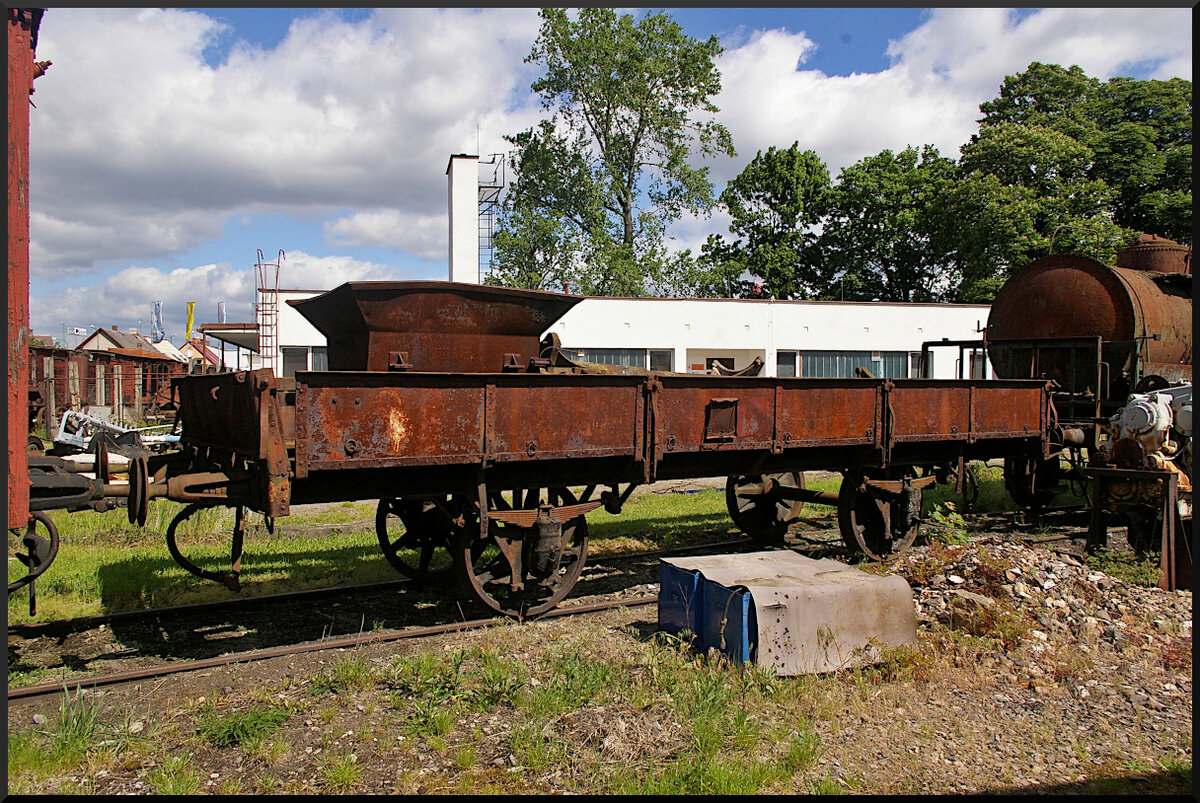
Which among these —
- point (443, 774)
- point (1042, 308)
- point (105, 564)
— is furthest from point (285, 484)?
point (1042, 308)

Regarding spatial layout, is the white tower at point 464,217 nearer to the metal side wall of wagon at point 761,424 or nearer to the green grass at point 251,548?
the green grass at point 251,548

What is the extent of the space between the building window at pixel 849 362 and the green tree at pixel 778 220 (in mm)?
15298

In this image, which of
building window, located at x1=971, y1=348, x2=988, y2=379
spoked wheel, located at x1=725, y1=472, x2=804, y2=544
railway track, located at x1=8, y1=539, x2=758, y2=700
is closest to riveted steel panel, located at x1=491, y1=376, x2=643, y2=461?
railway track, located at x1=8, y1=539, x2=758, y2=700

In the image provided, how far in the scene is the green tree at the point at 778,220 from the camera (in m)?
44.8

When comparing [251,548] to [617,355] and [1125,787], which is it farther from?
[617,355]

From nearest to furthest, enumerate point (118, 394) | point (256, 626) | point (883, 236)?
point (256, 626) → point (118, 394) → point (883, 236)

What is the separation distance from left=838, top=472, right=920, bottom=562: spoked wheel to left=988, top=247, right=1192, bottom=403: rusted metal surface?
435 centimetres

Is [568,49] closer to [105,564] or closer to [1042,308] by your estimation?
[1042,308]

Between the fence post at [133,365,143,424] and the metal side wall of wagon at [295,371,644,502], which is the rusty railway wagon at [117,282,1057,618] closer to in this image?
the metal side wall of wagon at [295,371,644,502]

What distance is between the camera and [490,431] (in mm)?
5703

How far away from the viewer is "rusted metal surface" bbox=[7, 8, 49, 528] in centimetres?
453

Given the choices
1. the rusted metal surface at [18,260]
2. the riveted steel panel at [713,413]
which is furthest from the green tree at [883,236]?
the rusted metal surface at [18,260]

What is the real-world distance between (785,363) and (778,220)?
20.2 m

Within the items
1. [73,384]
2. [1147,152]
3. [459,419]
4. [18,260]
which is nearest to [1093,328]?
[459,419]
